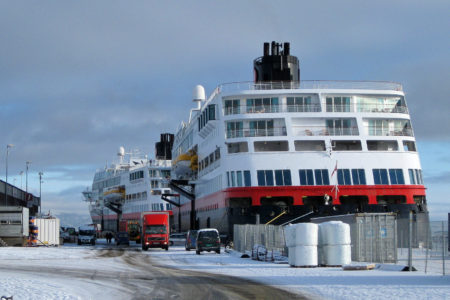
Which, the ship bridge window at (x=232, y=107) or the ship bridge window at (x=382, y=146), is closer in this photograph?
the ship bridge window at (x=382, y=146)

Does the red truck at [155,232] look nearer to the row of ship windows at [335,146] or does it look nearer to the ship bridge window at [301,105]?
the row of ship windows at [335,146]

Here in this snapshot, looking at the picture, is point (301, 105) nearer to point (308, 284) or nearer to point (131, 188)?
point (308, 284)

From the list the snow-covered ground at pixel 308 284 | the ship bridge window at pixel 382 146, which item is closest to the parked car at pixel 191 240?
the ship bridge window at pixel 382 146

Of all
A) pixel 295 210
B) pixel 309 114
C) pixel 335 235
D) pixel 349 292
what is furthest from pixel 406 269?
pixel 309 114

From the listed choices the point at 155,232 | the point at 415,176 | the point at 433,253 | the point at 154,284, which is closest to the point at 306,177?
the point at 415,176

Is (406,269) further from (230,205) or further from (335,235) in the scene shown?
(230,205)

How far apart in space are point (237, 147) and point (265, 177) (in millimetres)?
5365

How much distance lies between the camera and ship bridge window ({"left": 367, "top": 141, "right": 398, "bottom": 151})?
5394 centimetres

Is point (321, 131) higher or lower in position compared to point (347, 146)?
higher

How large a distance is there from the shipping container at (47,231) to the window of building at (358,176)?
99.2ft

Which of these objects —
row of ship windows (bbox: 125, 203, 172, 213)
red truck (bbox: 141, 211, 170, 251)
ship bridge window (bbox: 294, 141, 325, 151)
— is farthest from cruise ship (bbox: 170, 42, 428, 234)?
row of ship windows (bbox: 125, 203, 172, 213)

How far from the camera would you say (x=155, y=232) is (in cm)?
5197

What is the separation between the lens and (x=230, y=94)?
5572 cm

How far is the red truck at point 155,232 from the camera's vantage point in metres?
51.6
